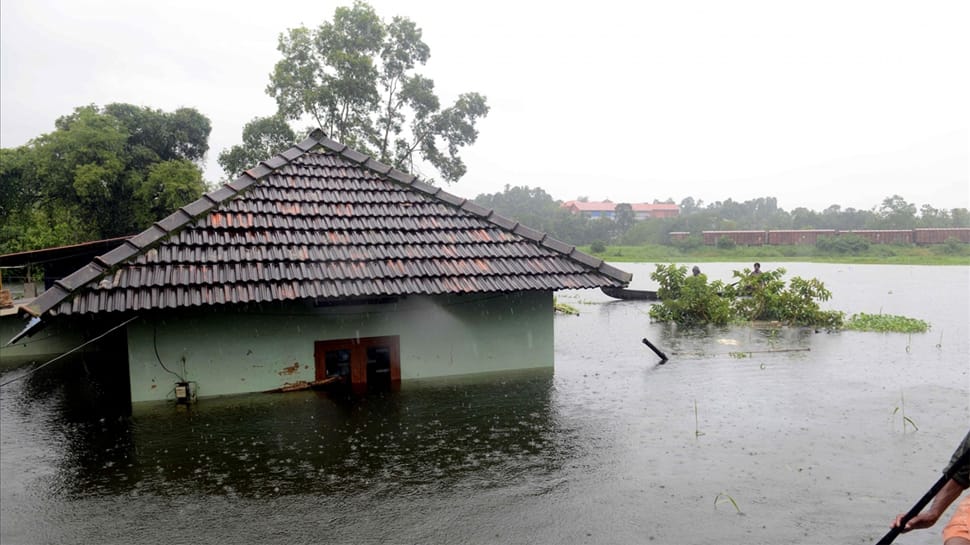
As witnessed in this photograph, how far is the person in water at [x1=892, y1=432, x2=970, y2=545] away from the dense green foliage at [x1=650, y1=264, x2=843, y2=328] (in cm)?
1577

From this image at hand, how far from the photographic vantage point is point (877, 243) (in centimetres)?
5006

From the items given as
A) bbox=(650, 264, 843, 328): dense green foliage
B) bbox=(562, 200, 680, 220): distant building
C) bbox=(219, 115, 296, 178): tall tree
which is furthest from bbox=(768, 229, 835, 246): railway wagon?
bbox=(219, 115, 296, 178): tall tree

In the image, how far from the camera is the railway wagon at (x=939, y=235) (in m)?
44.1

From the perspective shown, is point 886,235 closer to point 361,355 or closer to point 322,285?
point 361,355

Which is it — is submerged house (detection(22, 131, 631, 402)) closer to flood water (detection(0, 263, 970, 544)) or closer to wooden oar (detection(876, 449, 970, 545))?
flood water (detection(0, 263, 970, 544))

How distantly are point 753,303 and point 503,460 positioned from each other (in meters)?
15.7

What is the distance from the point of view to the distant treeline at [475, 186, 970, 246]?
52.7 m

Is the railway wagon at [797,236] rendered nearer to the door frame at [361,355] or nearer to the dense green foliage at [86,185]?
the dense green foliage at [86,185]

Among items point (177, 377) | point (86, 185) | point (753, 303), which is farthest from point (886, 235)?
point (177, 377)

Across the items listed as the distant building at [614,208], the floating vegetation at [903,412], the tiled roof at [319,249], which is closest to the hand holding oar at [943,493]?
the floating vegetation at [903,412]

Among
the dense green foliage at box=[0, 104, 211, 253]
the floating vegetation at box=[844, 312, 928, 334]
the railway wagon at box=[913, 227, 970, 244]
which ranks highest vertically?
the dense green foliage at box=[0, 104, 211, 253]

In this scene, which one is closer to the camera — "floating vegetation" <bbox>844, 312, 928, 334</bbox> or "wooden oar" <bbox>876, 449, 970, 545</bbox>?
"wooden oar" <bbox>876, 449, 970, 545</bbox>

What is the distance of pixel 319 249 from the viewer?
8.58 metres

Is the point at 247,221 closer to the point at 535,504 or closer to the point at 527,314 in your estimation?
the point at 527,314
